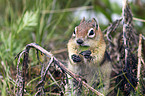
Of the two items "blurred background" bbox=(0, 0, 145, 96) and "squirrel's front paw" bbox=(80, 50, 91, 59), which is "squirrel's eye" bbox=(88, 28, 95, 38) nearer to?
"squirrel's front paw" bbox=(80, 50, 91, 59)

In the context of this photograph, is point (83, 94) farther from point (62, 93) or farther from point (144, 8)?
point (144, 8)

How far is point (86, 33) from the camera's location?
187 centimetres

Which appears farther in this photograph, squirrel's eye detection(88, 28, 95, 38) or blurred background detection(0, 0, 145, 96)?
blurred background detection(0, 0, 145, 96)

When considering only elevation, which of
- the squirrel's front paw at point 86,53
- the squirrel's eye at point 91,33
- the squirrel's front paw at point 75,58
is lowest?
the squirrel's front paw at point 75,58

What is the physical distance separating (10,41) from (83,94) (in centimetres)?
148

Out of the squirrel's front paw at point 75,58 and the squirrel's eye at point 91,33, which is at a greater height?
the squirrel's eye at point 91,33

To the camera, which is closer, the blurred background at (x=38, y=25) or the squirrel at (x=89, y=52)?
the squirrel at (x=89, y=52)

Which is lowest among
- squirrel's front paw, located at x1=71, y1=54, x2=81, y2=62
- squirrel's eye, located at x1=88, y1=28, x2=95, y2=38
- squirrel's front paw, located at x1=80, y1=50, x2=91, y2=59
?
squirrel's front paw, located at x1=71, y1=54, x2=81, y2=62

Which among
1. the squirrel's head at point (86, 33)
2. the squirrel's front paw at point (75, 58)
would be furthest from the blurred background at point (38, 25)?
the squirrel's head at point (86, 33)

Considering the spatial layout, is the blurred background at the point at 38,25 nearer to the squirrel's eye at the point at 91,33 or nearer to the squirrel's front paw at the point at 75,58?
the squirrel's front paw at the point at 75,58

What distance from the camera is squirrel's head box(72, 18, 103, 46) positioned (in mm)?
1846

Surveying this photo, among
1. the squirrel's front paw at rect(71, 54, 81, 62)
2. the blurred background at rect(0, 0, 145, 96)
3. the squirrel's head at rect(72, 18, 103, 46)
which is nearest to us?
the squirrel's head at rect(72, 18, 103, 46)

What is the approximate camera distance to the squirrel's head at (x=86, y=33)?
1846 millimetres

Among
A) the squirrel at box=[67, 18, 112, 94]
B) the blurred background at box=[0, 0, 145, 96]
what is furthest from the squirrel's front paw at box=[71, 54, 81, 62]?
the blurred background at box=[0, 0, 145, 96]
